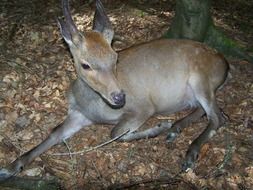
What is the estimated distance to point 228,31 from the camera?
8.83 meters

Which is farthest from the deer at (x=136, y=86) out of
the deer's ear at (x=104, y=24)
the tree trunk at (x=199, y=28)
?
the tree trunk at (x=199, y=28)

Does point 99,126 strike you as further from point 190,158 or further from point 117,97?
point 190,158

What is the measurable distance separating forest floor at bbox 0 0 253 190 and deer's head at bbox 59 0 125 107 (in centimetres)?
85

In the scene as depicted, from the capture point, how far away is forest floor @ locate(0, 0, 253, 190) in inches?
217

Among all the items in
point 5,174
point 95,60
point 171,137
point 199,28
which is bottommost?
point 171,137

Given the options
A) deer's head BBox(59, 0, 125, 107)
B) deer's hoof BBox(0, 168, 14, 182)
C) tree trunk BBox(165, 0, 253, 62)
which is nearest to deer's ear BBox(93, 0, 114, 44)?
deer's head BBox(59, 0, 125, 107)

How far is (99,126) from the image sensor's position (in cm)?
659

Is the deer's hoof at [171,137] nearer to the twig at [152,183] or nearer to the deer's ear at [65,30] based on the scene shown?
the twig at [152,183]

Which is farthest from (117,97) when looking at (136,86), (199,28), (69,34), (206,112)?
(199,28)

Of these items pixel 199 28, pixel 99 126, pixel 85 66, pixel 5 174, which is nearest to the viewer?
pixel 5 174

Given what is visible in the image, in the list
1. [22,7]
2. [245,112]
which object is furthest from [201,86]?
[22,7]

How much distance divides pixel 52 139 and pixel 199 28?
10.6ft

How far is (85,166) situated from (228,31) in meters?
4.56

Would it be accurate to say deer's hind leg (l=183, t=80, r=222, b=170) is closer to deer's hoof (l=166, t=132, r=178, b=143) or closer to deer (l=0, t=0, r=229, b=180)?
deer (l=0, t=0, r=229, b=180)
